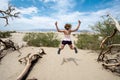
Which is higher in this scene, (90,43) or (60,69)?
(90,43)

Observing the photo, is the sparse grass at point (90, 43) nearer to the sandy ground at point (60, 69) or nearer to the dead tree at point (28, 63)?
the sandy ground at point (60, 69)

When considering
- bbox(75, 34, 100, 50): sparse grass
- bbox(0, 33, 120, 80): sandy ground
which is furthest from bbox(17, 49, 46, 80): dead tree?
bbox(75, 34, 100, 50): sparse grass

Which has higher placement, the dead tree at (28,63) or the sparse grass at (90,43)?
the sparse grass at (90,43)

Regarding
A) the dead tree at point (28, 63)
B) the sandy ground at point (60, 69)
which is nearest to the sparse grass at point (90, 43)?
the sandy ground at point (60, 69)

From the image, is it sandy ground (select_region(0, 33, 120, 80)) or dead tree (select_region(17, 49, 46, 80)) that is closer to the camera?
dead tree (select_region(17, 49, 46, 80))

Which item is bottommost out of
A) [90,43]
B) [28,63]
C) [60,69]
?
[60,69]

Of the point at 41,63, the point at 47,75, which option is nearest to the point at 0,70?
the point at 41,63

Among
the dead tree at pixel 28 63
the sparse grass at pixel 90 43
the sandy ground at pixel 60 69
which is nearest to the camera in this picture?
the dead tree at pixel 28 63

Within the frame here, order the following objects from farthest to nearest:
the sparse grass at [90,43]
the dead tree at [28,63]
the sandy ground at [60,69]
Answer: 1. the sparse grass at [90,43]
2. the sandy ground at [60,69]
3. the dead tree at [28,63]

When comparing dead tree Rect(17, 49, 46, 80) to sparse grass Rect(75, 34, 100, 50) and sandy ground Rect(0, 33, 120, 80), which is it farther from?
sparse grass Rect(75, 34, 100, 50)

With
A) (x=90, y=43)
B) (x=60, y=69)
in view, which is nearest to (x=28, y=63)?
(x=60, y=69)

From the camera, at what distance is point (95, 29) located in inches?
467

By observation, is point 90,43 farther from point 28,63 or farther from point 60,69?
point 28,63

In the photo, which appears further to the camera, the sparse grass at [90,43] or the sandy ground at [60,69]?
the sparse grass at [90,43]
